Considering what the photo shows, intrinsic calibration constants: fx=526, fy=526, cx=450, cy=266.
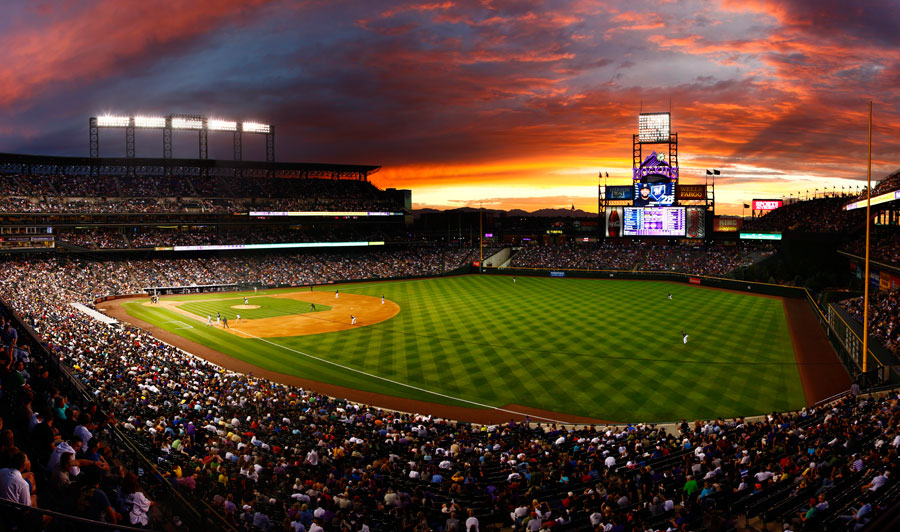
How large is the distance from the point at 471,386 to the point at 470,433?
817 cm

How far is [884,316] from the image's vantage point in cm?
2784

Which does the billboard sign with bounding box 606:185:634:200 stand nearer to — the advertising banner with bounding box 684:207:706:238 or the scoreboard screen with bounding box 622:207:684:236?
the scoreboard screen with bounding box 622:207:684:236

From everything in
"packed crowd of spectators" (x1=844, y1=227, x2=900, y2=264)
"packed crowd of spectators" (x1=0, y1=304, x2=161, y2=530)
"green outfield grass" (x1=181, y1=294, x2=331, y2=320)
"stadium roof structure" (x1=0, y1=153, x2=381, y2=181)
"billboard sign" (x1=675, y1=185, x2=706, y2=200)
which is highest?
"stadium roof structure" (x1=0, y1=153, x2=381, y2=181)

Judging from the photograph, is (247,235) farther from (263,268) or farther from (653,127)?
(653,127)

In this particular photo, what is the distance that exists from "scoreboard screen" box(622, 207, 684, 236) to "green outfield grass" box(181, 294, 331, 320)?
128 ft

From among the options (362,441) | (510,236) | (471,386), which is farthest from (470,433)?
(510,236)

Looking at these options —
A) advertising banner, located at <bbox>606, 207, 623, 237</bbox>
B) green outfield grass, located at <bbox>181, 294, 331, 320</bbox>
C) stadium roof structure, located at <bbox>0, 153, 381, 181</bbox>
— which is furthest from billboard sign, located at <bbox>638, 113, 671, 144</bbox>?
green outfield grass, located at <bbox>181, 294, 331, 320</bbox>

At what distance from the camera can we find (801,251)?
193ft

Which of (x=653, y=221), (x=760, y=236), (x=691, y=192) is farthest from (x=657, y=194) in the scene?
(x=760, y=236)

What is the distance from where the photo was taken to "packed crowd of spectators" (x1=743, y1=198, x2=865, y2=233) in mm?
55469

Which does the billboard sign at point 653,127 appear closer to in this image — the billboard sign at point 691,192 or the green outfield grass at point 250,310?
the billboard sign at point 691,192

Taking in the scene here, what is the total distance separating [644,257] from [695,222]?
919 cm

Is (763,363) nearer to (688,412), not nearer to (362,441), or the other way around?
(688,412)

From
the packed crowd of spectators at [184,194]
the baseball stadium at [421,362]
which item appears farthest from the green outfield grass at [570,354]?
the packed crowd of spectators at [184,194]
